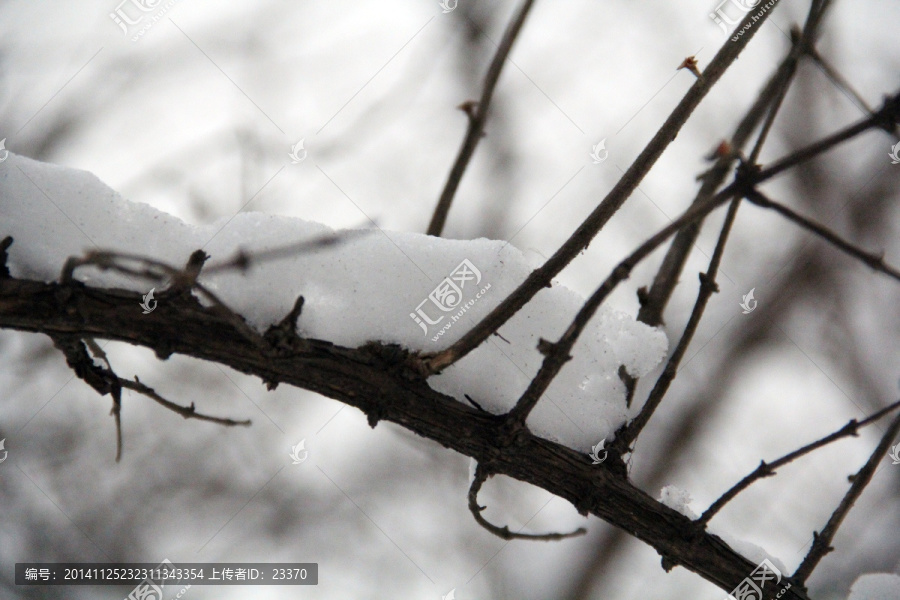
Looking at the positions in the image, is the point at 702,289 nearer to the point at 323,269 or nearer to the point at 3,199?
the point at 323,269

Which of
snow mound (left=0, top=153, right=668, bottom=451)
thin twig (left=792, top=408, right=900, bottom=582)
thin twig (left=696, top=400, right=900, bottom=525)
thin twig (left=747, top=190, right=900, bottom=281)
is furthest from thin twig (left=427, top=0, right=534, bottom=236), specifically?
thin twig (left=792, top=408, right=900, bottom=582)

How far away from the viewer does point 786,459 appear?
39.7 inches

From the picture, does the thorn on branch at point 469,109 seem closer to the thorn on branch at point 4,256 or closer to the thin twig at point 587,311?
the thin twig at point 587,311

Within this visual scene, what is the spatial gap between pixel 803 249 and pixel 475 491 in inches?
161

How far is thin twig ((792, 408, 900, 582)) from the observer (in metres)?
1.04

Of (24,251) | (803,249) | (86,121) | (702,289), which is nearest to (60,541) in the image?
(86,121)

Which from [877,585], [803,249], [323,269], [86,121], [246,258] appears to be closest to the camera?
[246,258]

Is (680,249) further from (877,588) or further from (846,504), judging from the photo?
(877,588)

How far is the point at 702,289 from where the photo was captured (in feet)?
3.32

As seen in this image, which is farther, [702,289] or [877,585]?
[877,585]

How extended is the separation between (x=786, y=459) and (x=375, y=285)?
2.74 feet
